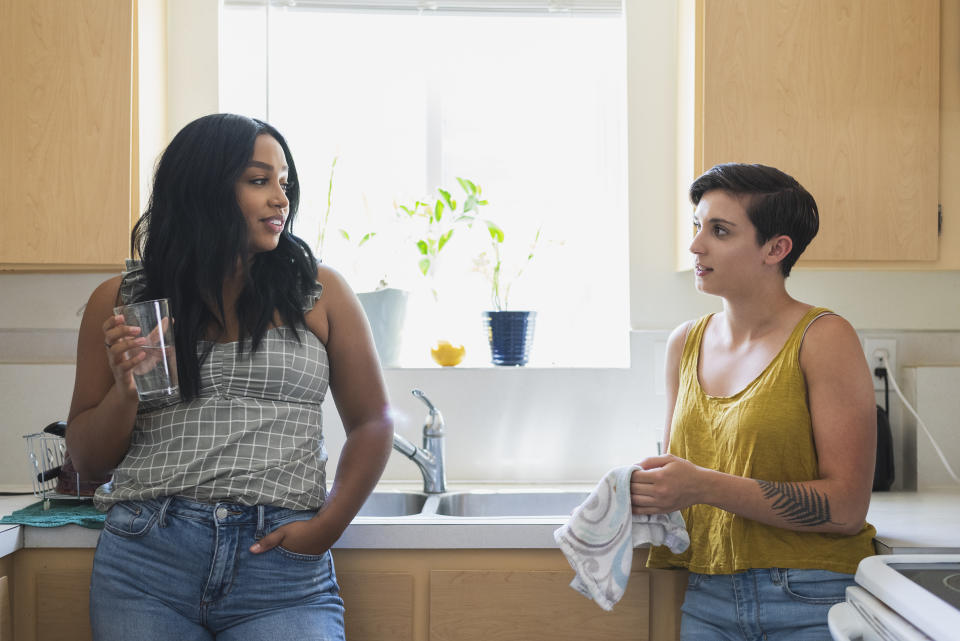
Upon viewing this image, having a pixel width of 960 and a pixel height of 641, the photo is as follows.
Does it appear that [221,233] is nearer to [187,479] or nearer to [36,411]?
[187,479]

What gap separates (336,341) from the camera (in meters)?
1.45

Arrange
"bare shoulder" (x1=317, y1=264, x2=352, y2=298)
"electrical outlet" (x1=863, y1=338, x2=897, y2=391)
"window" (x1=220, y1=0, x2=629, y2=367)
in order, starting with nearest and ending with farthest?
"bare shoulder" (x1=317, y1=264, x2=352, y2=298), "electrical outlet" (x1=863, y1=338, x2=897, y2=391), "window" (x1=220, y1=0, x2=629, y2=367)

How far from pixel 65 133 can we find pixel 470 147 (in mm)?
1055

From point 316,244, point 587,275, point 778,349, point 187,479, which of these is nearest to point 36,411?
point 316,244

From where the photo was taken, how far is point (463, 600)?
61.9 inches

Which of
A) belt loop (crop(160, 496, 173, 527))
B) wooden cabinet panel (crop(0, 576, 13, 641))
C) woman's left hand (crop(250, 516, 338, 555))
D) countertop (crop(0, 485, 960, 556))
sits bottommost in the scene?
wooden cabinet panel (crop(0, 576, 13, 641))

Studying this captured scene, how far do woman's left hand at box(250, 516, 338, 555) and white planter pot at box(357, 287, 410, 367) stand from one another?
0.87 meters

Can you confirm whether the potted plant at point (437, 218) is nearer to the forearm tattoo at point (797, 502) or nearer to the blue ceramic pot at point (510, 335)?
the blue ceramic pot at point (510, 335)

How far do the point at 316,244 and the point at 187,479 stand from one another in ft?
3.79

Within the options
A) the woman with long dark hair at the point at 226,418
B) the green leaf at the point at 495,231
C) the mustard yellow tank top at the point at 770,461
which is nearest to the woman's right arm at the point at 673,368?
the mustard yellow tank top at the point at 770,461

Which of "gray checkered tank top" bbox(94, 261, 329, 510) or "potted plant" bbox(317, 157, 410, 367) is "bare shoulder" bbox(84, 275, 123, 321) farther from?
"potted plant" bbox(317, 157, 410, 367)

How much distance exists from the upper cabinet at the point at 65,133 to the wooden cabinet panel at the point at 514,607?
1.05m

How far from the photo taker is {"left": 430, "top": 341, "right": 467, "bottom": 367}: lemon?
220 cm

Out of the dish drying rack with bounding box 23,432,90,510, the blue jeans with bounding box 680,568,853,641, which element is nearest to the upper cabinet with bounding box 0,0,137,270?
the dish drying rack with bounding box 23,432,90,510
